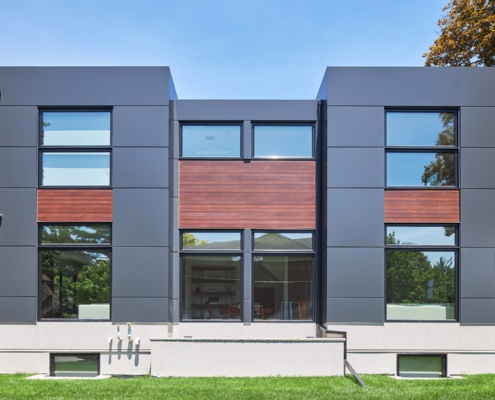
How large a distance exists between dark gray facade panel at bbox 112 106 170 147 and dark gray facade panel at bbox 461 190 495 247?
668cm

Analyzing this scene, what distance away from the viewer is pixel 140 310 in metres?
12.9

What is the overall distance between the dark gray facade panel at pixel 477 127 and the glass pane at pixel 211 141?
198 inches

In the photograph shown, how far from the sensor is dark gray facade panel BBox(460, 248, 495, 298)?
1290cm

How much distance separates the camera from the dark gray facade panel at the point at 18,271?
12.9 m

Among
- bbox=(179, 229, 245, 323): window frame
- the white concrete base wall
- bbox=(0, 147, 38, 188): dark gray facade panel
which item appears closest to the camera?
the white concrete base wall

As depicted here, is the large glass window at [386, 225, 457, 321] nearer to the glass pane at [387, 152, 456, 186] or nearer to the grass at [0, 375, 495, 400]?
the glass pane at [387, 152, 456, 186]

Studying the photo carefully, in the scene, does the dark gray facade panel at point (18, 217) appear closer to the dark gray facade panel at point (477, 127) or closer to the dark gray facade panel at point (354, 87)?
the dark gray facade panel at point (354, 87)

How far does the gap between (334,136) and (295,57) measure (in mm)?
2614

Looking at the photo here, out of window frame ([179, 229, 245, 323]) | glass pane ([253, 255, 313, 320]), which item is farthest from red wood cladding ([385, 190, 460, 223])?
window frame ([179, 229, 245, 323])

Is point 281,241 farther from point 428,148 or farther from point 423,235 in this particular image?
point 428,148

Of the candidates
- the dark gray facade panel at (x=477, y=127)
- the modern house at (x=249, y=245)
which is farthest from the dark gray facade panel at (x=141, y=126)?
the dark gray facade panel at (x=477, y=127)

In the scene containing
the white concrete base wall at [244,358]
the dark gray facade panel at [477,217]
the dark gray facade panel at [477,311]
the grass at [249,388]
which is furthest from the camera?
the dark gray facade panel at [477,217]

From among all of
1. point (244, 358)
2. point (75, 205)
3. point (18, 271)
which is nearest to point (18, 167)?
point (75, 205)

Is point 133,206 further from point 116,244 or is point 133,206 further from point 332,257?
point 332,257
